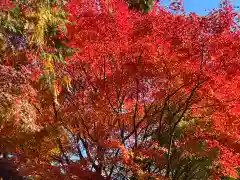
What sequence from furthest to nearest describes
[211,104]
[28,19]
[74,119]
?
[74,119] < [211,104] < [28,19]

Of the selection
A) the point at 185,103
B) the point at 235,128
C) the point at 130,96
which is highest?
the point at 130,96

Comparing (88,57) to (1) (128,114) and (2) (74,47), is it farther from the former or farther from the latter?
(1) (128,114)

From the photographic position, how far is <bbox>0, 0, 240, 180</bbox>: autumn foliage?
11195mm

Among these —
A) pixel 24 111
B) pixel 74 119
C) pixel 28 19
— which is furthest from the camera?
pixel 74 119

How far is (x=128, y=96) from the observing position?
→ 13.9 m

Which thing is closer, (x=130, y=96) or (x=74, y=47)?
(x=74, y=47)

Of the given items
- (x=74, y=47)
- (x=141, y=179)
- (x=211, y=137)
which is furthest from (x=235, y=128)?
(x=74, y=47)

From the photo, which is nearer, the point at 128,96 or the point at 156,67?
the point at 156,67

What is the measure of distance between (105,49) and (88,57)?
0.68m

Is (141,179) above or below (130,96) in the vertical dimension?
below

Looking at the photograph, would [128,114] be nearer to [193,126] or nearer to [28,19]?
[193,126]

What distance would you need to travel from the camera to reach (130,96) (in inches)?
547

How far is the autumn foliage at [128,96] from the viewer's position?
441 inches

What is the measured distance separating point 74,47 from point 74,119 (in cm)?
223
